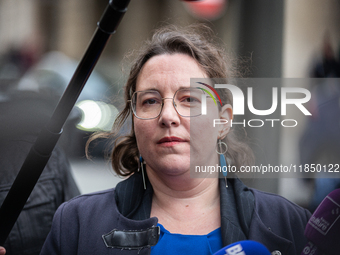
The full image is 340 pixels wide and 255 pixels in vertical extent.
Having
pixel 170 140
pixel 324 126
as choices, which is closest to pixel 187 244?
pixel 170 140

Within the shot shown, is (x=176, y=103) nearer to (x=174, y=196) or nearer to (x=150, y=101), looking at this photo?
(x=150, y=101)

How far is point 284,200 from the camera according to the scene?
933 mm

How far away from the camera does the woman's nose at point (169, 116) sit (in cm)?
82

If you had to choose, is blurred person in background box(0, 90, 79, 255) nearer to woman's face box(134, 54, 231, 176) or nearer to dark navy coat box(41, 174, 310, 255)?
dark navy coat box(41, 174, 310, 255)

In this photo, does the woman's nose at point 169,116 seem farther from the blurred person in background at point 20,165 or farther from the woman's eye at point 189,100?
the blurred person in background at point 20,165

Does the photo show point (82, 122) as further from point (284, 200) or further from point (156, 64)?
point (284, 200)

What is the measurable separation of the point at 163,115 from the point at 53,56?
63cm

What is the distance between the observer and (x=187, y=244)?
820 mm

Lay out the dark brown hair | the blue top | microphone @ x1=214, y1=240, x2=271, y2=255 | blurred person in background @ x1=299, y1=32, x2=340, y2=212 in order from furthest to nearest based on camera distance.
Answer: blurred person in background @ x1=299, y1=32, x2=340, y2=212
the dark brown hair
the blue top
microphone @ x1=214, y1=240, x2=271, y2=255

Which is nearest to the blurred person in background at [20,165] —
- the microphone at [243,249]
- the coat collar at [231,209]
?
the coat collar at [231,209]

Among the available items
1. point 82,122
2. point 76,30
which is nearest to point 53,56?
point 76,30

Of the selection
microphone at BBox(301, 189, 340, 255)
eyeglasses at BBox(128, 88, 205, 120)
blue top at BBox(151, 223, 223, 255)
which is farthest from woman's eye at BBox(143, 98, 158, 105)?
microphone at BBox(301, 189, 340, 255)

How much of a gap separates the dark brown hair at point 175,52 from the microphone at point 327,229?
0.29 m

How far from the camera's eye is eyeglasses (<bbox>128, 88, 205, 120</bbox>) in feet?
2.76
